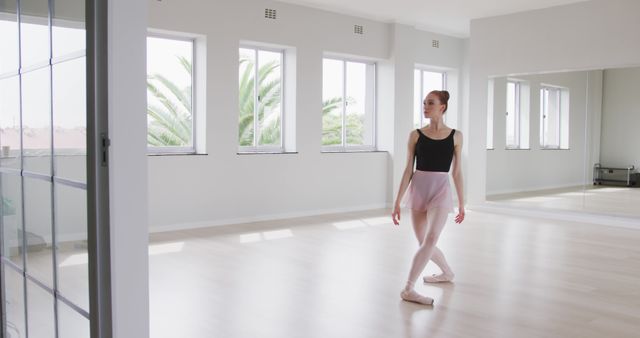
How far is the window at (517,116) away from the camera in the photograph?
364 inches

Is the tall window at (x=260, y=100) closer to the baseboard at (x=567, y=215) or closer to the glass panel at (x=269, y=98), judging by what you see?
the glass panel at (x=269, y=98)

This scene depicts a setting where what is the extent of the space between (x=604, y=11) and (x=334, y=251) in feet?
17.0

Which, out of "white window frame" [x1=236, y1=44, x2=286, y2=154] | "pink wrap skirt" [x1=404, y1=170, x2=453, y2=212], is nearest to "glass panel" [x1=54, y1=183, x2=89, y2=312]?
"pink wrap skirt" [x1=404, y1=170, x2=453, y2=212]

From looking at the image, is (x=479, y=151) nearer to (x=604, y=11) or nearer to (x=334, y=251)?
(x=604, y=11)

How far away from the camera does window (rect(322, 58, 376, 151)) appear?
30.8ft

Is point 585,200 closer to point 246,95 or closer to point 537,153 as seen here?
point 537,153

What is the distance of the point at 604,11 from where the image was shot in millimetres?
8148

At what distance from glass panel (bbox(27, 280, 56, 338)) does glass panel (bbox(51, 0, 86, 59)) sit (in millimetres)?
1007

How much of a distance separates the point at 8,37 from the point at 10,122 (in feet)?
1.33

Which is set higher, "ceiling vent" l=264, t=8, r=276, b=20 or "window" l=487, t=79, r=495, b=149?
"ceiling vent" l=264, t=8, r=276, b=20

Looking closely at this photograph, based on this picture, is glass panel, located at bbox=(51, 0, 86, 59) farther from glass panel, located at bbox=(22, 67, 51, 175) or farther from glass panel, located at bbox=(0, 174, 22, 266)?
glass panel, located at bbox=(0, 174, 22, 266)

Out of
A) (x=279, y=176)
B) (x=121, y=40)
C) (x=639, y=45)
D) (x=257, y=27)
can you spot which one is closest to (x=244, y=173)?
(x=279, y=176)

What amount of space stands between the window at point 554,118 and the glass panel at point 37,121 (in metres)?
7.85

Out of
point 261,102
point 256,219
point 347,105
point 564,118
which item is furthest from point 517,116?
point 256,219
